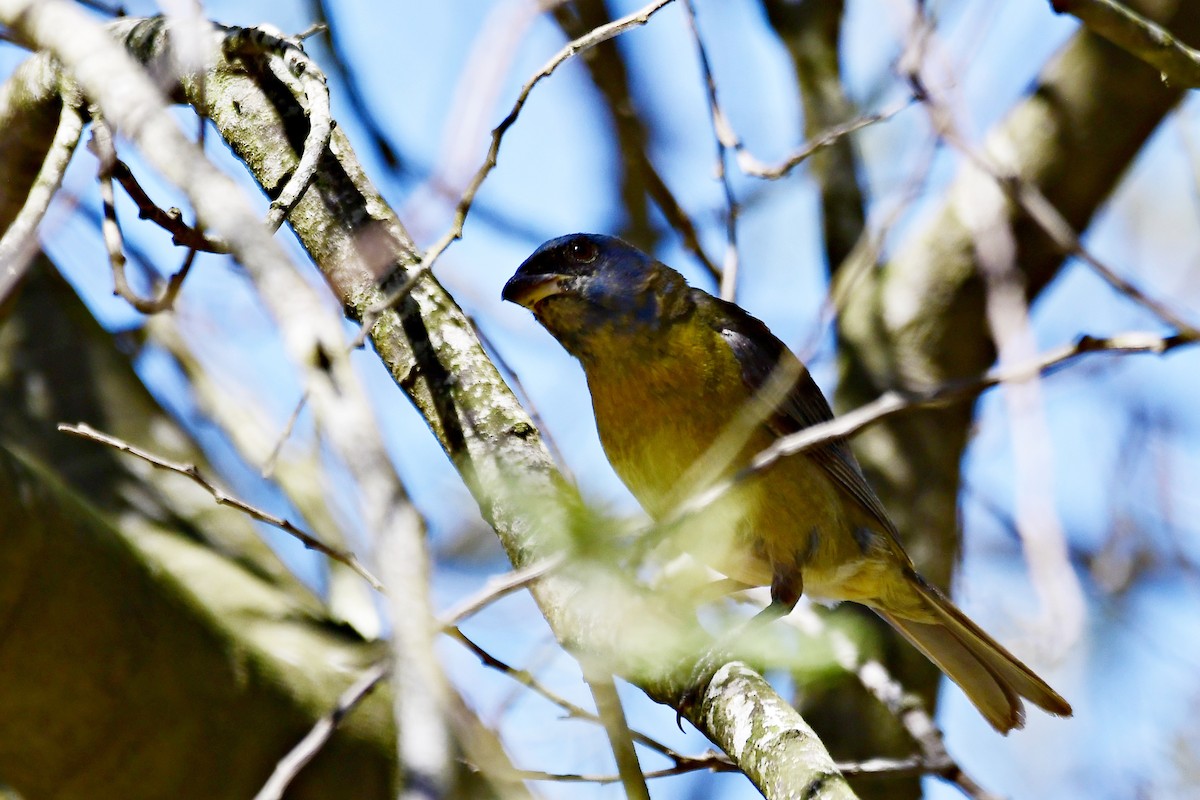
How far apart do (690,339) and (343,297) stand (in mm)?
1618

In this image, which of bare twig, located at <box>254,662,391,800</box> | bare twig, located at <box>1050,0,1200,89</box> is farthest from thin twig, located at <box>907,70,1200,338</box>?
bare twig, located at <box>254,662,391,800</box>

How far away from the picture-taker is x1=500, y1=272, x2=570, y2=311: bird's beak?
415 centimetres

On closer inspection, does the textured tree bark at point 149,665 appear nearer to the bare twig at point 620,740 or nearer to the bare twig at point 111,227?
the bare twig at point 111,227

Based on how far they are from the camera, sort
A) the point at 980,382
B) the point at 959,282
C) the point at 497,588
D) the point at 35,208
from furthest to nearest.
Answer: the point at 959,282
the point at 35,208
the point at 980,382
the point at 497,588

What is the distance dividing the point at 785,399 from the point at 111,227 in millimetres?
2326

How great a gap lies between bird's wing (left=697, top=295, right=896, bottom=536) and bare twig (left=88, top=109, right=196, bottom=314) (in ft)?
6.57

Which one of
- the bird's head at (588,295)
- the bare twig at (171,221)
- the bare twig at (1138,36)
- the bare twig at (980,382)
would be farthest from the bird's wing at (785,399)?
the bare twig at (980,382)

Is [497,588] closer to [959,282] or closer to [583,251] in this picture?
[583,251]

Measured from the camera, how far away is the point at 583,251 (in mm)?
4324

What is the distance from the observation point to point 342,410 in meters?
1.25

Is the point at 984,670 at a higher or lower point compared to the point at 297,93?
lower

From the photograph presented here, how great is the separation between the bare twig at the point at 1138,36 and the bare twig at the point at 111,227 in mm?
2194

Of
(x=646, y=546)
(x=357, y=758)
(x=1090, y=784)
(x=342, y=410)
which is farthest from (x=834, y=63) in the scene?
(x=342, y=410)

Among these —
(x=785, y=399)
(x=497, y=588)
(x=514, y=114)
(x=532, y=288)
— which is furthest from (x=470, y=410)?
(x=785, y=399)
